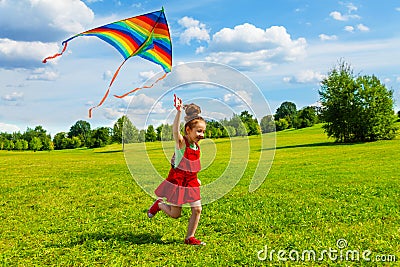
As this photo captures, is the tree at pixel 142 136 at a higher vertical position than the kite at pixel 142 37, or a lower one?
lower

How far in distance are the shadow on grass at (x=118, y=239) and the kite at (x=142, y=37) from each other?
253 cm

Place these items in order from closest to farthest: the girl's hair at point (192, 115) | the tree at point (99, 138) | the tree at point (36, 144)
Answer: the girl's hair at point (192, 115)
the tree at point (99, 138)
the tree at point (36, 144)

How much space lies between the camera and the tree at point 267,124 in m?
6.71

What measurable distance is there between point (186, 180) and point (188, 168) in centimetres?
20

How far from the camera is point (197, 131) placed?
634 centimetres

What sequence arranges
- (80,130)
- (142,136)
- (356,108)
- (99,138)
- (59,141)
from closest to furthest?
(142,136) → (356,108) → (99,138) → (59,141) → (80,130)

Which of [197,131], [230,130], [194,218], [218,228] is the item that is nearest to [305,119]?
[218,228]

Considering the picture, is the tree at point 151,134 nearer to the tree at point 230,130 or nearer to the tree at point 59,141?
the tree at point 230,130

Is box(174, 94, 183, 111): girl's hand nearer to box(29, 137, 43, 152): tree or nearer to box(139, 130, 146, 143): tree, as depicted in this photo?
box(139, 130, 146, 143): tree

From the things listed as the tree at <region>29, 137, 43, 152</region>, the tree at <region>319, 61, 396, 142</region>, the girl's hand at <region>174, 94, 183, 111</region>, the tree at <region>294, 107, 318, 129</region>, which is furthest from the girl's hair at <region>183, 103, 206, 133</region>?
the tree at <region>294, 107, 318, 129</region>

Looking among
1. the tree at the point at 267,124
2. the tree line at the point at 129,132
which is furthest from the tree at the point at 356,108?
the tree at the point at 267,124

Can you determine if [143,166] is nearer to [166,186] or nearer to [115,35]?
[166,186]

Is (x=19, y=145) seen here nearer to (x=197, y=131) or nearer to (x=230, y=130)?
(x=230, y=130)

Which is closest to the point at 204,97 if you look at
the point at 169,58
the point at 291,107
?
the point at 169,58
